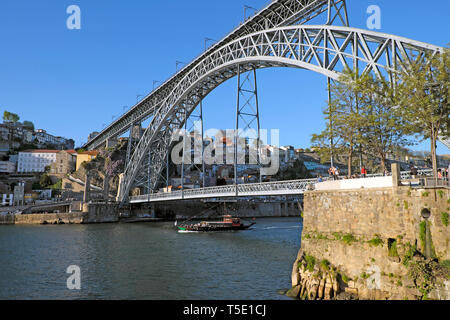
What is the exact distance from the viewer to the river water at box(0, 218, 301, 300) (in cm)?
1539

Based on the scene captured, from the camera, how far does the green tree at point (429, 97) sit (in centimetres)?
1414

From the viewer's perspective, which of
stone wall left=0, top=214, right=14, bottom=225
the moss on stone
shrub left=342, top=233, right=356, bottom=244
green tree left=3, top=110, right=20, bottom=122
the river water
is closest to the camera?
the moss on stone

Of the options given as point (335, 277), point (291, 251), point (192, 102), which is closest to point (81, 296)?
point (335, 277)

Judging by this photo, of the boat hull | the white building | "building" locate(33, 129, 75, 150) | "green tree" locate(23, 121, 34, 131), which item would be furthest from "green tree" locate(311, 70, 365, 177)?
"green tree" locate(23, 121, 34, 131)

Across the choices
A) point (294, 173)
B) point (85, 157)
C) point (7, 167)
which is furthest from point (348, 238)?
point (7, 167)

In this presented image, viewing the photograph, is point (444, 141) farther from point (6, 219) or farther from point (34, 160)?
point (34, 160)

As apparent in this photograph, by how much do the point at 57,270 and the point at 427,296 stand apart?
734 inches

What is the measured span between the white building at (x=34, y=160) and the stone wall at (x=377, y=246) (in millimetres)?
99328

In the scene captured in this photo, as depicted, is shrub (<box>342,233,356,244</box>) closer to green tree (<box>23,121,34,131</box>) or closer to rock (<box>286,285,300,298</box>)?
rock (<box>286,285,300,298</box>)

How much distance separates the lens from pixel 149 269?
20203mm

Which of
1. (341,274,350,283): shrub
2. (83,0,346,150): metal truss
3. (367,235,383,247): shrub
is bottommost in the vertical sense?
(341,274,350,283): shrub

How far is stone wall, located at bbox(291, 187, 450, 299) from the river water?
7.35ft

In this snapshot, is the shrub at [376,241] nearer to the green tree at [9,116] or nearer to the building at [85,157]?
the building at [85,157]

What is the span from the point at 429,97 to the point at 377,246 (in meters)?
6.80
